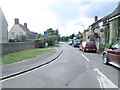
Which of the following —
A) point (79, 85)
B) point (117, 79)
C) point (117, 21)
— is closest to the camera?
point (79, 85)

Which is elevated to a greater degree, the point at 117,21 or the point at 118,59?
the point at 117,21

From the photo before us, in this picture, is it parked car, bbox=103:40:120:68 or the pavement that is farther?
parked car, bbox=103:40:120:68

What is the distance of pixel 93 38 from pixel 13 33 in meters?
51.8

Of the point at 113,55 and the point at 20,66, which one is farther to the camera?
the point at 20,66

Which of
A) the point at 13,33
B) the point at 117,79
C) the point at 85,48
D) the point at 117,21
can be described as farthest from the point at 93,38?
the point at 13,33

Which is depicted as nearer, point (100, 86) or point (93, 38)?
point (100, 86)

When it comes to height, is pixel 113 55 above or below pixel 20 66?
above

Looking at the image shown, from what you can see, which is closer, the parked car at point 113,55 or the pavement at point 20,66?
the pavement at point 20,66

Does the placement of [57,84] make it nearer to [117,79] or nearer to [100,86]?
[100,86]

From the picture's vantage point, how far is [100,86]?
940cm

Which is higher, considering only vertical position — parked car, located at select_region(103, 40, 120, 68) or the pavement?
parked car, located at select_region(103, 40, 120, 68)

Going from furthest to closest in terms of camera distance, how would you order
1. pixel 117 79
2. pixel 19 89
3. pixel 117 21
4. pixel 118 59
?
pixel 117 21, pixel 118 59, pixel 117 79, pixel 19 89

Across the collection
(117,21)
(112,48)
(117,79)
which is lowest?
(117,79)

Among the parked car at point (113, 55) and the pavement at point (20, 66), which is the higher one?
the parked car at point (113, 55)
